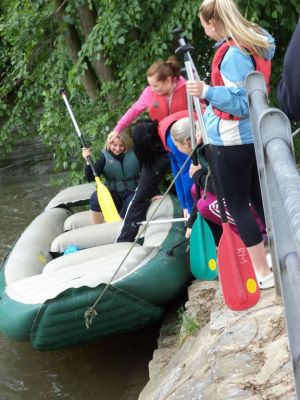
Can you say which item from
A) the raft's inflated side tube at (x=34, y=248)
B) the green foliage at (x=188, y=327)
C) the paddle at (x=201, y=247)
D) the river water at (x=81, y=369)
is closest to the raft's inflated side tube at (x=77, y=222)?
the raft's inflated side tube at (x=34, y=248)

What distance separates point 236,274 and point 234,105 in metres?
0.71

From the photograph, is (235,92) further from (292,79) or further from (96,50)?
(96,50)

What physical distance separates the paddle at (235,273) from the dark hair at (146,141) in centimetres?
161

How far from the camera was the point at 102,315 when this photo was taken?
3.74m

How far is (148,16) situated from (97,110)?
1.33m

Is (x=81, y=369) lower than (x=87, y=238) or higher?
lower

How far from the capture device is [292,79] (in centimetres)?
133

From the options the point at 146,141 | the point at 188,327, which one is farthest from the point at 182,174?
the point at 188,327

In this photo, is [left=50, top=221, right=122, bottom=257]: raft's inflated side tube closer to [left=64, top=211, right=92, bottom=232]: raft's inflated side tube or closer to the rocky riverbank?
[left=64, top=211, right=92, bottom=232]: raft's inflated side tube

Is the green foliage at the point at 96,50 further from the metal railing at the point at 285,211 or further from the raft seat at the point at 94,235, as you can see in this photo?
the metal railing at the point at 285,211

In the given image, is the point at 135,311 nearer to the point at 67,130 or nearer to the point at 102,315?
the point at 102,315

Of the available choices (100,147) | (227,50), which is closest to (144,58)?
(100,147)

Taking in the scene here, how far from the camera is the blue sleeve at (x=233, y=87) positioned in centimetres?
257

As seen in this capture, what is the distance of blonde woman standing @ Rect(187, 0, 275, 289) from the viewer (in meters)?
2.60
